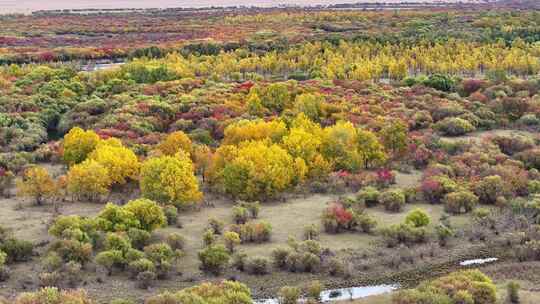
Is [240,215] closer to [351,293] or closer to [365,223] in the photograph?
[365,223]

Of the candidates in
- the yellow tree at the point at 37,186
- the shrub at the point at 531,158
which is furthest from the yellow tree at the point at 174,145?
the shrub at the point at 531,158

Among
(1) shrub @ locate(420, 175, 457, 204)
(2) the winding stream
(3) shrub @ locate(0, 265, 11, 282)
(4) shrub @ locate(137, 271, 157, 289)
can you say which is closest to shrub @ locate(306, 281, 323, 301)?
(2) the winding stream

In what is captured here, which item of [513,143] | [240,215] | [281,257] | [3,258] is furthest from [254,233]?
[513,143]

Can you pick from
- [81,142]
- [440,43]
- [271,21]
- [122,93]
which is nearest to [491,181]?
[81,142]

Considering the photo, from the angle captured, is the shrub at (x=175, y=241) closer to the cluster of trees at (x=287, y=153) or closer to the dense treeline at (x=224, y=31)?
the cluster of trees at (x=287, y=153)

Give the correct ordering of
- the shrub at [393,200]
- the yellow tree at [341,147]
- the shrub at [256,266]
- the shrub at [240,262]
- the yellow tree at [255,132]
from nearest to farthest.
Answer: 1. the shrub at [256,266]
2. the shrub at [240,262]
3. the shrub at [393,200]
4. the yellow tree at [341,147]
5. the yellow tree at [255,132]

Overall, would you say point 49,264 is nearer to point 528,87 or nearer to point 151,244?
point 151,244

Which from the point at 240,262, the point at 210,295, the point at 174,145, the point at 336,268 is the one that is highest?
the point at 174,145
